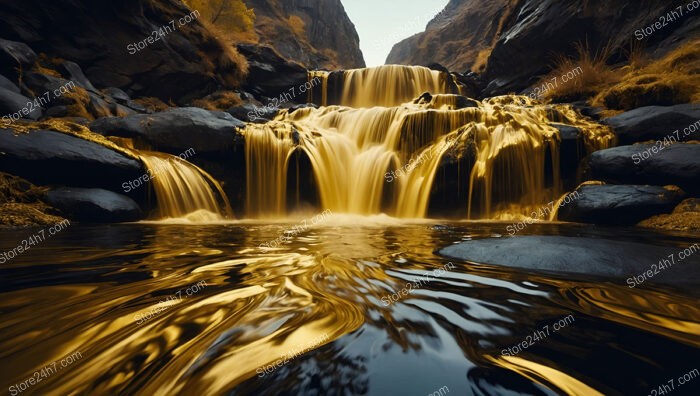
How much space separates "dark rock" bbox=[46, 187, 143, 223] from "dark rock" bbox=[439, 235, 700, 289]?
623 centimetres

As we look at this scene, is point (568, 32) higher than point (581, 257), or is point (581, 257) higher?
point (568, 32)

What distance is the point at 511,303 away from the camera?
1.61m

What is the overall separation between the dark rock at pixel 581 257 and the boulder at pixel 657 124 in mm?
5927

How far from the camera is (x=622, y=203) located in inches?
221

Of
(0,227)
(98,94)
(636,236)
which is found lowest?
(636,236)

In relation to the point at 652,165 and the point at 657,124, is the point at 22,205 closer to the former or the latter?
the point at 652,165

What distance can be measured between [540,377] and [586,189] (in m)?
7.05

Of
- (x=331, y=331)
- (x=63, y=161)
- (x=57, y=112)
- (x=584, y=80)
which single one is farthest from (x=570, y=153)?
(x=57, y=112)

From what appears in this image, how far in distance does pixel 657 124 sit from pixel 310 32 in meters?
35.7

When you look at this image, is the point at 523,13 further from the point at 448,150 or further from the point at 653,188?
A: the point at 653,188

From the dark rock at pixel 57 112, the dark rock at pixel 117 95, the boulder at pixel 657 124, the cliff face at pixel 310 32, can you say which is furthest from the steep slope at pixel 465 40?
the dark rock at pixel 57 112

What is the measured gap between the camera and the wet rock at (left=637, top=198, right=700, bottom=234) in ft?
Answer: 16.0

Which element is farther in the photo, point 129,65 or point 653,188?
point 129,65

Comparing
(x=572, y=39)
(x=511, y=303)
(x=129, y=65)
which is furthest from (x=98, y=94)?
(x=572, y=39)
